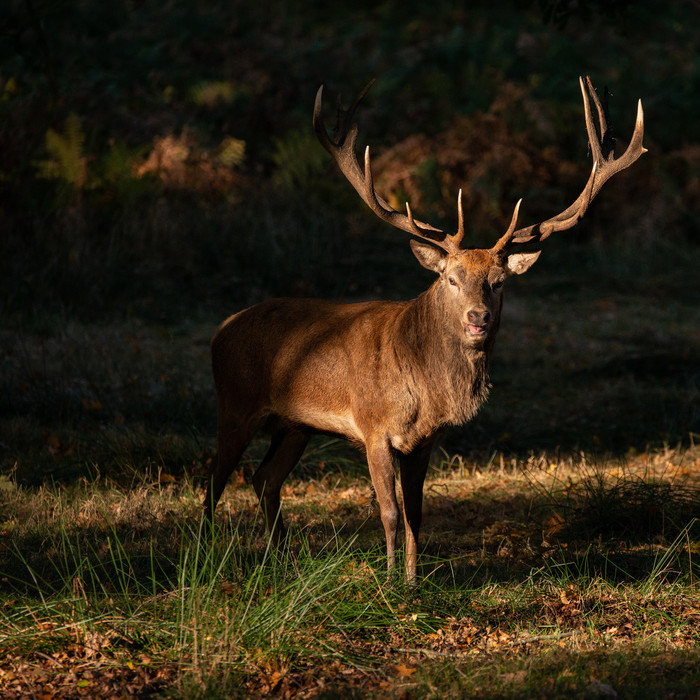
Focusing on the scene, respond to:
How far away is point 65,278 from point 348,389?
7.50 meters

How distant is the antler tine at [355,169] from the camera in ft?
19.6

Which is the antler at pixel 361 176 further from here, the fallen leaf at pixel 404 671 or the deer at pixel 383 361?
the fallen leaf at pixel 404 671

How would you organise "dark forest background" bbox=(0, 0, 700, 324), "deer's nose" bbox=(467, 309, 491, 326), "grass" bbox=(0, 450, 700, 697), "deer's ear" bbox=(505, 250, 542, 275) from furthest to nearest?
"dark forest background" bbox=(0, 0, 700, 324) → "deer's ear" bbox=(505, 250, 542, 275) → "deer's nose" bbox=(467, 309, 491, 326) → "grass" bbox=(0, 450, 700, 697)

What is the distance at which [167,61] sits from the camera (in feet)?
66.5

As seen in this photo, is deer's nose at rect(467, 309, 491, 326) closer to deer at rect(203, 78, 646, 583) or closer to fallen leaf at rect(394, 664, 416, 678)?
deer at rect(203, 78, 646, 583)

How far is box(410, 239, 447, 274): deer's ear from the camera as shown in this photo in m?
5.87

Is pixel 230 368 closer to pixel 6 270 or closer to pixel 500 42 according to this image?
pixel 6 270

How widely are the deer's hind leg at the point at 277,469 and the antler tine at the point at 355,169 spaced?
5.00 feet

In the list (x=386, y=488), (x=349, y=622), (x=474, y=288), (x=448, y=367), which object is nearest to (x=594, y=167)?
(x=474, y=288)

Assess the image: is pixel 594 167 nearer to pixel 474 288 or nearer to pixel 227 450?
pixel 474 288

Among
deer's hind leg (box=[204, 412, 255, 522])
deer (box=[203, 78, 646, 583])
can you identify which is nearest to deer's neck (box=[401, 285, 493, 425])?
deer (box=[203, 78, 646, 583])

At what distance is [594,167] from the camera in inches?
248

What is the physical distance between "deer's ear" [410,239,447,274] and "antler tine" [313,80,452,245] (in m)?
0.07

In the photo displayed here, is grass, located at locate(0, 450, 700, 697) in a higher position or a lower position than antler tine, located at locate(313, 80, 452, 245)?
lower
